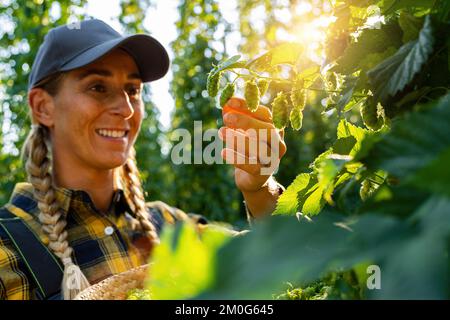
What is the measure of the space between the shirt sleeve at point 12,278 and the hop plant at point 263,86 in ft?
3.74

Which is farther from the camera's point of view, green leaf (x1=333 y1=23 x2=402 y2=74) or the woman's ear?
the woman's ear

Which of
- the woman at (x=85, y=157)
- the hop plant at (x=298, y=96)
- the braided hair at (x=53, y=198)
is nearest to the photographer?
the hop plant at (x=298, y=96)

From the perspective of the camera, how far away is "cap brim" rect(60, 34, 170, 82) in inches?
73.2

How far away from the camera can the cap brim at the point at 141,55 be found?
6.10 ft

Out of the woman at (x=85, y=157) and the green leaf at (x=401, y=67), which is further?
the woman at (x=85, y=157)

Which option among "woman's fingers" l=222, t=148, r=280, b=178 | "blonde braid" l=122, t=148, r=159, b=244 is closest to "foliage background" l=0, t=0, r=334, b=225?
"blonde braid" l=122, t=148, r=159, b=244

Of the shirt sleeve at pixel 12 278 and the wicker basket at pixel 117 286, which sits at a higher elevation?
the wicker basket at pixel 117 286

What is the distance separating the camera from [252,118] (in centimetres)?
98

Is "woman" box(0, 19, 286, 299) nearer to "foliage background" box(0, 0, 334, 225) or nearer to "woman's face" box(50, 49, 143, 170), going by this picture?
"woman's face" box(50, 49, 143, 170)

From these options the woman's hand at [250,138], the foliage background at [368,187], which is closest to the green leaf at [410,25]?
the foliage background at [368,187]

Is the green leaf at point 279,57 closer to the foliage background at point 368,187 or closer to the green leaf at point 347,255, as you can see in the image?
the foliage background at point 368,187

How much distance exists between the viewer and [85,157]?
198cm

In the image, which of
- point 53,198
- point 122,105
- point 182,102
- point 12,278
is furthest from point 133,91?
point 182,102
